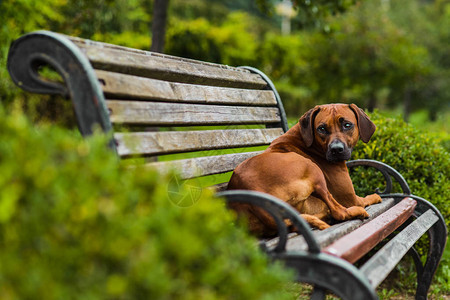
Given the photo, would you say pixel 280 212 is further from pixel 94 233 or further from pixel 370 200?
pixel 370 200

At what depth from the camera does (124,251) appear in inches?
44.8

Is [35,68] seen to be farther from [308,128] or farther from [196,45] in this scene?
[196,45]

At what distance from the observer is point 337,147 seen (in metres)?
2.81

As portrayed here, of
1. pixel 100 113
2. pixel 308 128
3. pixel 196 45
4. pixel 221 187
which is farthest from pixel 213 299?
pixel 196 45

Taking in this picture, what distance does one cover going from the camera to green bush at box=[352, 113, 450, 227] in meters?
3.91

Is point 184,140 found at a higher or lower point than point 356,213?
higher

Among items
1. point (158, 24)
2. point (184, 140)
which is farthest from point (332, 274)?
point (158, 24)

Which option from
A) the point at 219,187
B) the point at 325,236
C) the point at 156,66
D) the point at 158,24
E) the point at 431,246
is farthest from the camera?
the point at 158,24

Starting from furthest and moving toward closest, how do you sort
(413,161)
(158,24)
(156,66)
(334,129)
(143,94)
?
(158,24)
(413,161)
(334,129)
(156,66)
(143,94)

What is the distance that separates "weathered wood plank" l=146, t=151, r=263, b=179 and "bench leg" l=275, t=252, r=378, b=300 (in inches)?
29.1

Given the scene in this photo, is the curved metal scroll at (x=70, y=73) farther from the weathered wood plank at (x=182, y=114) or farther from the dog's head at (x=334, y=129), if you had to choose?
the dog's head at (x=334, y=129)

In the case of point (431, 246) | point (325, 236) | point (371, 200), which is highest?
point (325, 236)

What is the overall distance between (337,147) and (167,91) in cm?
113

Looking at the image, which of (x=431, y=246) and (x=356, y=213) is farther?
(x=431, y=246)
